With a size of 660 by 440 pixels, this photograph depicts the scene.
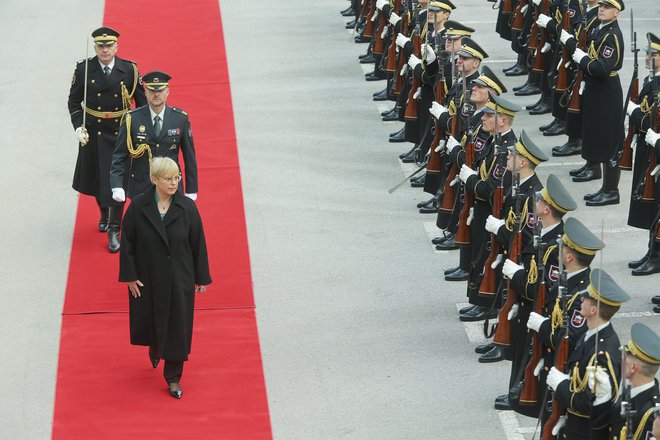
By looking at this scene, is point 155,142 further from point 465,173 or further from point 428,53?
point 428,53

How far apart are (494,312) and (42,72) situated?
283 inches

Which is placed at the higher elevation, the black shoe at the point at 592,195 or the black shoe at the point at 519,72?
the black shoe at the point at 592,195

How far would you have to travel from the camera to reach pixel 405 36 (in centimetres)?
1221

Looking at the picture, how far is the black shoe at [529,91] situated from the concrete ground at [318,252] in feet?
1.32

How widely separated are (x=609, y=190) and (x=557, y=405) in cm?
428

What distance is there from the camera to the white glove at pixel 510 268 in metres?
7.90

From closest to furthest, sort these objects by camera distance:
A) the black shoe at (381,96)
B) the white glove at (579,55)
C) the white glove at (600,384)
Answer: the white glove at (600,384)
the white glove at (579,55)
the black shoe at (381,96)

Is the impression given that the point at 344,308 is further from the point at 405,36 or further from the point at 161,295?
the point at 405,36

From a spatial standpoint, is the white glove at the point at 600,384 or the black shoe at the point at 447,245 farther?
the black shoe at the point at 447,245

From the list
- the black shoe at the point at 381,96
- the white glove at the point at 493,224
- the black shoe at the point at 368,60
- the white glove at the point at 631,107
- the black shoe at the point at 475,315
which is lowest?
the black shoe at the point at 368,60

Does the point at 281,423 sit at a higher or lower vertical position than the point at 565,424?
lower

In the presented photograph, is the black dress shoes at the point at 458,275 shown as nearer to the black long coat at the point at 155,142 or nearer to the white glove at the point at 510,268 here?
the white glove at the point at 510,268

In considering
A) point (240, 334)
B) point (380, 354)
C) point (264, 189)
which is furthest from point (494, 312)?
point (264, 189)

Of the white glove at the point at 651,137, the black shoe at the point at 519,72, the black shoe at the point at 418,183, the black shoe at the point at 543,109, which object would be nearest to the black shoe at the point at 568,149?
the black shoe at the point at 543,109
